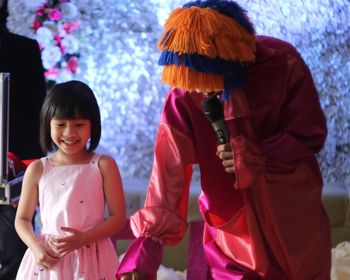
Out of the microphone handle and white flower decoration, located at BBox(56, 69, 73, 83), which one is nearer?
the microphone handle

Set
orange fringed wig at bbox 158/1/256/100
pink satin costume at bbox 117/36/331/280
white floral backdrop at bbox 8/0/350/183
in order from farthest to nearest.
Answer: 1. white floral backdrop at bbox 8/0/350/183
2. pink satin costume at bbox 117/36/331/280
3. orange fringed wig at bbox 158/1/256/100

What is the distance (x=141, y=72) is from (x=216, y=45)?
1265 millimetres

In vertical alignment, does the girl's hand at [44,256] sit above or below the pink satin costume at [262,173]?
below

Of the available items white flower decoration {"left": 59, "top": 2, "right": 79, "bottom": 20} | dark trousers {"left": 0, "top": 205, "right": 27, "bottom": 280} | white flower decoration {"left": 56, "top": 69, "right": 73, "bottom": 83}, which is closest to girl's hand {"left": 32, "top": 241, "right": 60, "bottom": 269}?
dark trousers {"left": 0, "top": 205, "right": 27, "bottom": 280}

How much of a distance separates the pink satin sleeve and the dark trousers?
60 cm

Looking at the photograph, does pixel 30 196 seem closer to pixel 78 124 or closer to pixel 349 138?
pixel 78 124

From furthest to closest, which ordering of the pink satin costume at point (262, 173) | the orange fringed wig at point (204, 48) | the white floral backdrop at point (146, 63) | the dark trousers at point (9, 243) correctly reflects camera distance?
the white floral backdrop at point (146, 63)
the dark trousers at point (9, 243)
the pink satin costume at point (262, 173)
the orange fringed wig at point (204, 48)

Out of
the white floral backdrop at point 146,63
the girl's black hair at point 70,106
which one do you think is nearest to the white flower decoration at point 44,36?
the white floral backdrop at point 146,63

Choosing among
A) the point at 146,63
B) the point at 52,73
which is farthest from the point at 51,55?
the point at 146,63

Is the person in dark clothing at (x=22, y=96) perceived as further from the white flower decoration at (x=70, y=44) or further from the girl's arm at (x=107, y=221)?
the white flower decoration at (x=70, y=44)

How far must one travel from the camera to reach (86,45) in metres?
2.44

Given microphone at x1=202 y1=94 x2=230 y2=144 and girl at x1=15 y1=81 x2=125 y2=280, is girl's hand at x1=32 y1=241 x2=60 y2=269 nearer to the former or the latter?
girl at x1=15 y1=81 x2=125 y2=280

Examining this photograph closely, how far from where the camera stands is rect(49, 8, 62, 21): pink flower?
2456mm

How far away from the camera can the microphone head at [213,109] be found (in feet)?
3.85
